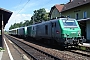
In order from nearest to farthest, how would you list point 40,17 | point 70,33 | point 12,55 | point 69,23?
point 12,55
point 70,33
point 69,23
point 40,17

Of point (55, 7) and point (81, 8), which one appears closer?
point (81, 8)

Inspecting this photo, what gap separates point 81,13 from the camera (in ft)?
111

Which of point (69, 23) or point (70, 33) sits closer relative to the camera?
point (70, 33)

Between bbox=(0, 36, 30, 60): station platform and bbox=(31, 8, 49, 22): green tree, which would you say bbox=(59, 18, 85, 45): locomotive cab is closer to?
bbox=(0, 36, 30, 60): station platform

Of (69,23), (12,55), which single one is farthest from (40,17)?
(12,55)

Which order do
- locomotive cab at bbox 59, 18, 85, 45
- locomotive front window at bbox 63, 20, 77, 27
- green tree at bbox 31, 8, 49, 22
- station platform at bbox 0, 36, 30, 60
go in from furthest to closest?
green tree at bbox 31, 8, 49, 22 < locomotive front window at bbox 63, 20, 77, 27 < locomotive cab at bbox 59, 18, 85, 45 < station platform at bbox 0, 36, 30, 60

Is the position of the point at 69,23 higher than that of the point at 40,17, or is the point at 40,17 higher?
the point at 40,17

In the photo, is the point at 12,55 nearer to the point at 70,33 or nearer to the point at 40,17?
the point at 70,33

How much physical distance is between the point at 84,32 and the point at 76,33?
48.7 feet

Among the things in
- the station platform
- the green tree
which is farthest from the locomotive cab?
the green tree

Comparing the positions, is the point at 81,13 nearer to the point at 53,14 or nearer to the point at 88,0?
the point at 88,0

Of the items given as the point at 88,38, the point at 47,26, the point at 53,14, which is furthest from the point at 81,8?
the point at 53,14

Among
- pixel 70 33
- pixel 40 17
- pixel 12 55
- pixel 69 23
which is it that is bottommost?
pixel 12 55

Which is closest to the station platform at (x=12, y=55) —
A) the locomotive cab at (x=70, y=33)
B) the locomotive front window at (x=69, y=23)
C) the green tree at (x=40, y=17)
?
the locomotive cab at (x=70, y=33)
